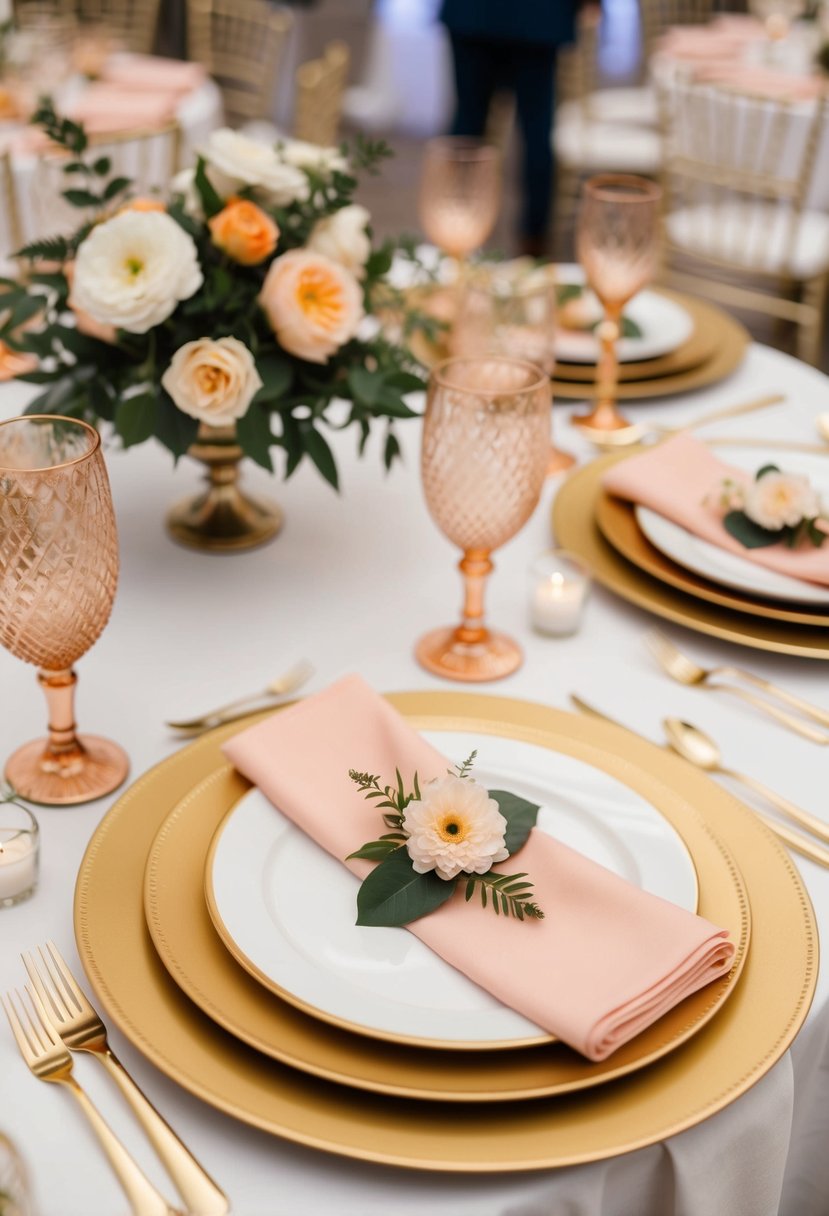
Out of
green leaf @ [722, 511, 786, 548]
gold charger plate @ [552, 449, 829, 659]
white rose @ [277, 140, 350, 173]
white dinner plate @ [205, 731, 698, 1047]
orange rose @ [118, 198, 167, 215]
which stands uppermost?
white rose @ [277, 140, 350, 173]

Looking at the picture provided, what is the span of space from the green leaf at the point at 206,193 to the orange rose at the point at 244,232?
21 mm

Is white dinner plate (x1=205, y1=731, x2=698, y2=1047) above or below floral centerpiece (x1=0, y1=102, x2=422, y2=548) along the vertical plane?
below

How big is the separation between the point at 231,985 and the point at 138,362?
0.60 m

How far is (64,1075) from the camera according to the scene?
678mm

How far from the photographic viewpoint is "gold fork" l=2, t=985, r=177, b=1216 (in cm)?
61

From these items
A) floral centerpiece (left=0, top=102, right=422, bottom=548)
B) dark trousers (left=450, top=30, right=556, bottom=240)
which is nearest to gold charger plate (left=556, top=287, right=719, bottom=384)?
floral centerpiece (left=0, top=102, right=422, bottom=548)

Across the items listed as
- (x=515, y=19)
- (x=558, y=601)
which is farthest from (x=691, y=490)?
(x=515, y=19)

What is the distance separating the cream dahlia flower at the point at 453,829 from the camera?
28.7 inches

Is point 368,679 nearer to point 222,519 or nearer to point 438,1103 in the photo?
point 222,519

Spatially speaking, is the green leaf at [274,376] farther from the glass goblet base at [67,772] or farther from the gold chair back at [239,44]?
the gold chair back at [239,44]

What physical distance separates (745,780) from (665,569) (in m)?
0.27

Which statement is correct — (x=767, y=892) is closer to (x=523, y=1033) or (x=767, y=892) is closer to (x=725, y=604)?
(x=523, y=1033)

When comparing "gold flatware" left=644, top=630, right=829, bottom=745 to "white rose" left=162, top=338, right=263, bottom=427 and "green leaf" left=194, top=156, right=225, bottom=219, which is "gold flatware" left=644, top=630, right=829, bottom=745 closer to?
"white rose" left=162, top=338, right=263, bottom=427

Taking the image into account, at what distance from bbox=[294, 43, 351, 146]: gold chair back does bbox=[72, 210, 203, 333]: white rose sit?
176 centimetres
